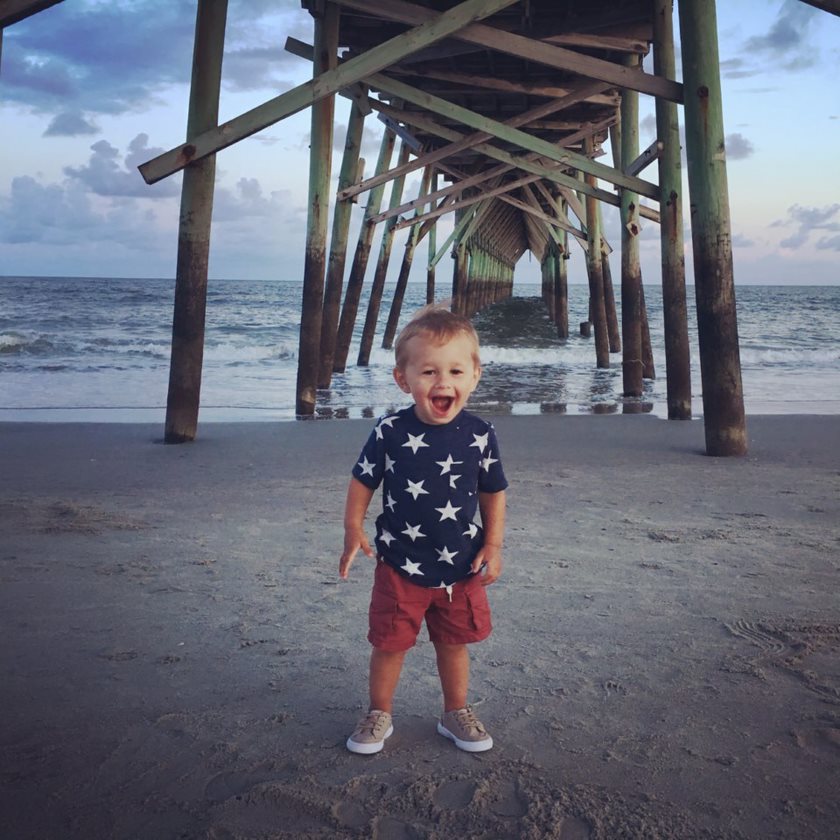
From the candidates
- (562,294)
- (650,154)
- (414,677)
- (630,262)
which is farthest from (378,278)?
(414,677)

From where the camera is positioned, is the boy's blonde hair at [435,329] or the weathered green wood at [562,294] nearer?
the boy's blonde hair at [435,329]

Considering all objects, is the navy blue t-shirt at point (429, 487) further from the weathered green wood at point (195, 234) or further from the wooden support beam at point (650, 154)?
the wooden support beam at point (650, 154)

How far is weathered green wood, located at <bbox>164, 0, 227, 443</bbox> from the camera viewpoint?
231 inches

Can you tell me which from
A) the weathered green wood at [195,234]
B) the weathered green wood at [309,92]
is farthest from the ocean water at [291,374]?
the weathered green wood at [309,92]

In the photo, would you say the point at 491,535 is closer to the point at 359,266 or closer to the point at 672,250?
the point at 672,250

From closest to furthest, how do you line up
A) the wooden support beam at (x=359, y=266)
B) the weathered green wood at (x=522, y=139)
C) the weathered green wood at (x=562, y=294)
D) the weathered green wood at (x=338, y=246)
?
the weathered green wood at (x=522, y=139), the weathered green wood at (x=338, y=246), the wooden support beam at (x=359, y=266), the weathered green wood at (x=562, y=294)

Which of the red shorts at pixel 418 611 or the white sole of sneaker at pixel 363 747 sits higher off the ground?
the red shorts at pixel 418 611

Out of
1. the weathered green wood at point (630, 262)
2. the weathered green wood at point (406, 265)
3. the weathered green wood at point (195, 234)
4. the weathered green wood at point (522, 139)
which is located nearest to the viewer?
the weathered green wood at point (195, 234)

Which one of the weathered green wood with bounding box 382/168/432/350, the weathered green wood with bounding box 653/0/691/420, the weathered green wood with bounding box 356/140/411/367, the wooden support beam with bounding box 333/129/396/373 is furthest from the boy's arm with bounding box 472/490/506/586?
the weathered green wood with bounding box 382/168/432/350

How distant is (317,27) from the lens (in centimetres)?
780

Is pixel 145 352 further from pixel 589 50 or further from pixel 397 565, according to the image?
pixel 397 565

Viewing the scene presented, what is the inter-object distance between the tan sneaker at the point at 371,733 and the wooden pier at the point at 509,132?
156 inches

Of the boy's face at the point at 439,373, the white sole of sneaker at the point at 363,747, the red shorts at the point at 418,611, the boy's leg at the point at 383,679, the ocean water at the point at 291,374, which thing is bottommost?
the white sole of sneaker at the point at 363,747

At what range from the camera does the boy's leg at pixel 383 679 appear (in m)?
2.02
